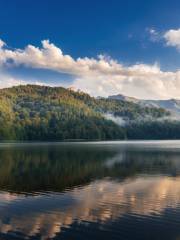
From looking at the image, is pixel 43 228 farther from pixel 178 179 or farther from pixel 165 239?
pixel 178 179

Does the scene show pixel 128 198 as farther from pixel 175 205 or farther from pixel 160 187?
pixel 160 187

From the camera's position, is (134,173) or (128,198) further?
(134,173)

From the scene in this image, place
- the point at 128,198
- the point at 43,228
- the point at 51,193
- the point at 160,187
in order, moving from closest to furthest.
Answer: the point at 43,228, the point at 128,198, the point at 51,193, the point at 160,187

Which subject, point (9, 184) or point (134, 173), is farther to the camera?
point (134, 173)

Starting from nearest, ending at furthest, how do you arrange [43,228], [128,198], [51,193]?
[43,228]
[128,198]
[51,193]

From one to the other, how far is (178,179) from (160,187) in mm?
11794

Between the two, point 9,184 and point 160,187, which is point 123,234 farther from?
point 9,184

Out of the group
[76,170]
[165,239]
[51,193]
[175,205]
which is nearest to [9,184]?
[51,193]

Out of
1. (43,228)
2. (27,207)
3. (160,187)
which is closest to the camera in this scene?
(43,228)

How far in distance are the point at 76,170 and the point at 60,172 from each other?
195 inches

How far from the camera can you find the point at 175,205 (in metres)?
40.5

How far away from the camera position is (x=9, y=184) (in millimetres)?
56469

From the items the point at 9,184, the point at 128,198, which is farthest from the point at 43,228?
the point at 9,184

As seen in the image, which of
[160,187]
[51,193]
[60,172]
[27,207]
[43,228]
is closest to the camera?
[43,228]
